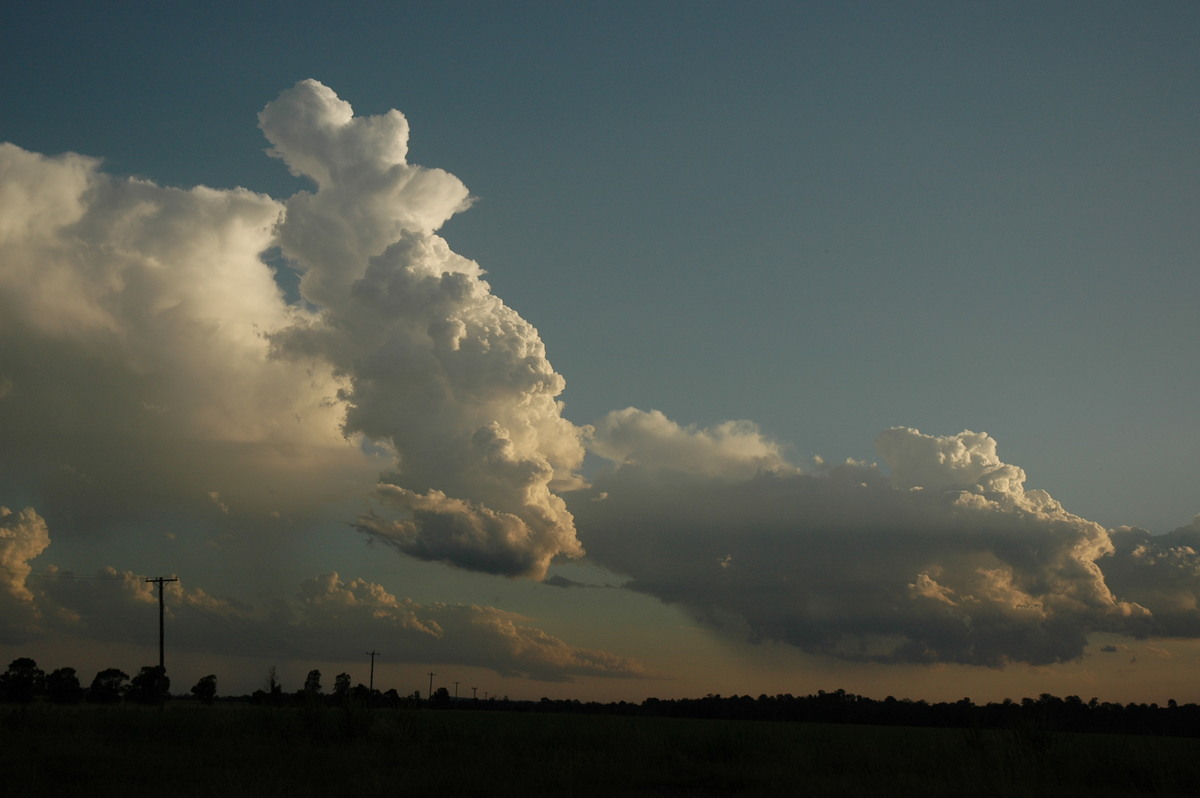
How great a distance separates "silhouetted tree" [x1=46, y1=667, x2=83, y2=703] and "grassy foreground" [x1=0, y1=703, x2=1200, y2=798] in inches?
3651

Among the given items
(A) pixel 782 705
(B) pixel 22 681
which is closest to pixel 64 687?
(B) pixel 22 681

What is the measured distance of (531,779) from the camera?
21.2m

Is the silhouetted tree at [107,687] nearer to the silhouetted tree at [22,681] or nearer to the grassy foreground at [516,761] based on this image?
the silhouetted tree at [22,681]

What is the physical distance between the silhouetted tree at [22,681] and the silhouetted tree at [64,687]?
3.12 feet

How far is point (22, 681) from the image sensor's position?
112812 mm

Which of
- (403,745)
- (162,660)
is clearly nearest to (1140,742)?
(403,745)

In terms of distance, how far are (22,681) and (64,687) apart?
200 inches

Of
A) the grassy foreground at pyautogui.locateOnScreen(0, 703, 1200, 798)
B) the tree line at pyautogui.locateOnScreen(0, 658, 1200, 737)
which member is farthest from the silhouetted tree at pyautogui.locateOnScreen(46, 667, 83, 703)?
the grassy foreground at pyautogui.locateOnScreen(0, 703, 1200, 798)

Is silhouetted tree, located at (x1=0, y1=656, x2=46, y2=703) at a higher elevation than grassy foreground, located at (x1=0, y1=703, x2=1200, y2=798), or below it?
below

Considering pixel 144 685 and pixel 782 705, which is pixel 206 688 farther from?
pixel 782 705

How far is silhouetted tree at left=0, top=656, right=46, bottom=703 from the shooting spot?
11050 cm

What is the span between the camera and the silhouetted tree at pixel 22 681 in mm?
110500

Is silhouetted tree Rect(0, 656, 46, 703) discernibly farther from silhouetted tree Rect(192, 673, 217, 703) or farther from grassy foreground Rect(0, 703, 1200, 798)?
grassy foreground Rect(0, 703, 1200, 798)

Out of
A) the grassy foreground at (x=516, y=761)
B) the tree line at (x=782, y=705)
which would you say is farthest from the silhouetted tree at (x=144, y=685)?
the grassy foreground at (x=516, y=761)
